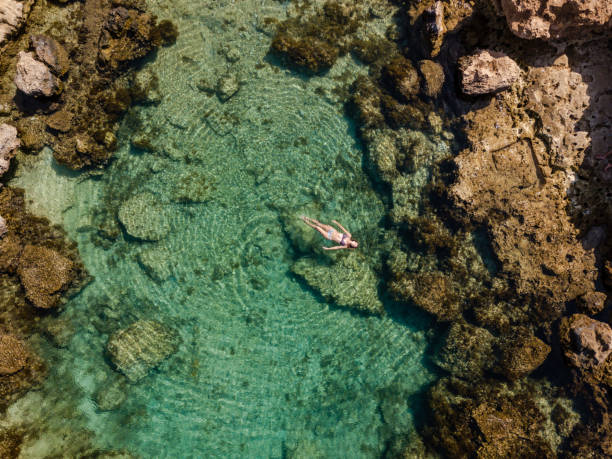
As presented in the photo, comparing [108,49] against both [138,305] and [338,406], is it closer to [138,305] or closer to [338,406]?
[138,305]

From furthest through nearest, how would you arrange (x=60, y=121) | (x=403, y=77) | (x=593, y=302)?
(x=403, y=77) < (x=60, y=121) < (x=593, y=302)

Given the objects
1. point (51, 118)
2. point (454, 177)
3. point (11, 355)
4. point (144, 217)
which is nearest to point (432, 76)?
point (454, 177)

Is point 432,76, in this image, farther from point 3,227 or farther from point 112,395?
point 112,395

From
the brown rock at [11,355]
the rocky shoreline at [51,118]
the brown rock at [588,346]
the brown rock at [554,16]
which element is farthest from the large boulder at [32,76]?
the brown rock at [588,346]

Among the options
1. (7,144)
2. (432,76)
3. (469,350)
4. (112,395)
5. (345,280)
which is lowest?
(112,395)

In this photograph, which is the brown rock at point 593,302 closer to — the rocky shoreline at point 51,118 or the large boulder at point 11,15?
the rocky shoreline at point 51,118

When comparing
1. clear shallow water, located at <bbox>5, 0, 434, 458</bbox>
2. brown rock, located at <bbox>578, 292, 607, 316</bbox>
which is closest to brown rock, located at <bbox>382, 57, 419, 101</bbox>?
clear shallow water, located at <bbox>5, 0, 434, 458</bbox>

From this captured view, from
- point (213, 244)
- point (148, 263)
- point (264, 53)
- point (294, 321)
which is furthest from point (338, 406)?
point (264, 53)
